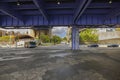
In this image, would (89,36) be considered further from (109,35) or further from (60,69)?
(60,69)

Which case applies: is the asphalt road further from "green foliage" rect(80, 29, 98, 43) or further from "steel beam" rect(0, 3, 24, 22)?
"green foliage" rect(80, 29, 98, 43)

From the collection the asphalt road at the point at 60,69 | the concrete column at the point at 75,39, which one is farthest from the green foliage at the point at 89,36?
the asphalt road at the point at 60,69

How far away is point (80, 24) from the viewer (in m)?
29.1

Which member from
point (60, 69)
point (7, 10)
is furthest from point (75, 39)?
point (60, 69)

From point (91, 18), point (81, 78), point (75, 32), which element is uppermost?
point (91, 18)

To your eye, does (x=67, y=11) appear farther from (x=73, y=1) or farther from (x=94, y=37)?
(x=94, y=37)

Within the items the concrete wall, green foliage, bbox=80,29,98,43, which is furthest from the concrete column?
the concrete wall

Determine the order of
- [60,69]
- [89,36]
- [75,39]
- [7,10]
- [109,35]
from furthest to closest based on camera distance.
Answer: [109,35], [89,36], [75,39], [7,10], [60,69]

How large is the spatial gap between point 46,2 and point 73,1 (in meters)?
3.17

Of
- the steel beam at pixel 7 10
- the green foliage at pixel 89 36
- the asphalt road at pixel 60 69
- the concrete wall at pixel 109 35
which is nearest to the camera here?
the asphalt road at pixel 60 69

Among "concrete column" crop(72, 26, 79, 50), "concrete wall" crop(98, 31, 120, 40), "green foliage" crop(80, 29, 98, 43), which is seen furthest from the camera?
"concrete wall" crop(98, 31, 120, 40)

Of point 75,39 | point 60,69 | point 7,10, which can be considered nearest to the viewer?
point 60,69

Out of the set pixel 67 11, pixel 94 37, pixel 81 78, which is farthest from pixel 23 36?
pixel 81 78

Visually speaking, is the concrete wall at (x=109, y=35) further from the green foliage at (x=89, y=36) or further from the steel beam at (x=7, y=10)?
the steel beam at (x=7, y=10)
